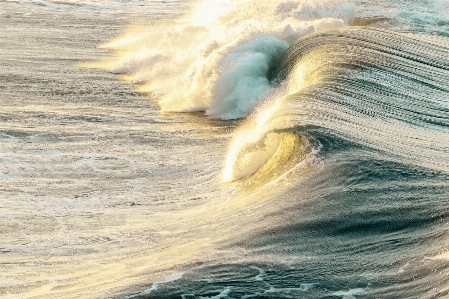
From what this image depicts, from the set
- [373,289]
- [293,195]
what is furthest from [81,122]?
[373,289]

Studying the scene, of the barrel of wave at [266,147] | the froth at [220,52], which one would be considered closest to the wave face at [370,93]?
the barrel of wave at [266,147]

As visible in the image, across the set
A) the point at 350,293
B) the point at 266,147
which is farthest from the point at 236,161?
the point at 350,293

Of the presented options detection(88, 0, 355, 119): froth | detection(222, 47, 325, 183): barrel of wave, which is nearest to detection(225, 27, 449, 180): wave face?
detection(222, 47, 325, 183): barrel of wave

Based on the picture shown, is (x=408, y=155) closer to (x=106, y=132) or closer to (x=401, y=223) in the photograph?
(x=401, y=223)

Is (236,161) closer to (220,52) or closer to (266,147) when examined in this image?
(266,147)

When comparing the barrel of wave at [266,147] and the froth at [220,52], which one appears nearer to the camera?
the barrel of wave at [266,147]

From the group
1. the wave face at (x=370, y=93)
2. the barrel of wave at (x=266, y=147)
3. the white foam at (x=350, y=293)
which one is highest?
the wave face at (x=370, y=93)

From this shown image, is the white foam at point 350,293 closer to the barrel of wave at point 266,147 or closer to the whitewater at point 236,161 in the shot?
the whitewater at point 236,161

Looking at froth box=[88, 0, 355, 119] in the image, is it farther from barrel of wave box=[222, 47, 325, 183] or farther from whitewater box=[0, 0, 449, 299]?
barrel of wave box=[222, 47, 325, 183]
